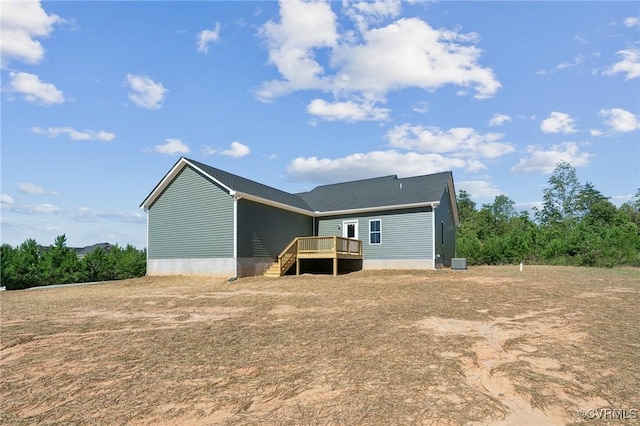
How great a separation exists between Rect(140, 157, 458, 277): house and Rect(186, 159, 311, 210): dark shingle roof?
108mm

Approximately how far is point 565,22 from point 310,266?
16.1 metres

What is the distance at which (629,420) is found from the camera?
3219 millimetres

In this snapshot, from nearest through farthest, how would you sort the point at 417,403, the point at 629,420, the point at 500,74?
the point at 629,420, the point at 417,403, the point at 500,74

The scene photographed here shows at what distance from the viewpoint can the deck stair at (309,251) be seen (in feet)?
59.8

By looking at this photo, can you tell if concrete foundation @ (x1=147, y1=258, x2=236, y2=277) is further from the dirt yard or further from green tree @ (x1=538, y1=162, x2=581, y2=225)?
green tree @ (x1=538, y1=162, x2=581, y2=225)

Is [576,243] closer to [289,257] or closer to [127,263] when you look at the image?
[289,257]

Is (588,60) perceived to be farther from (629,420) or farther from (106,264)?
(106,264)

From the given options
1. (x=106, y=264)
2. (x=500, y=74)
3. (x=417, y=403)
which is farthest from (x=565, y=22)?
(x=106, y=264)

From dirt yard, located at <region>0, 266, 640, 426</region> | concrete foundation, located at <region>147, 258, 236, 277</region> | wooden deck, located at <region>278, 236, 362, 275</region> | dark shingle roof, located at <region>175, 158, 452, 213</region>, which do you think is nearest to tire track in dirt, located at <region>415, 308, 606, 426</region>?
dirt yard, located at <region>0, 266, 640, 426</region>

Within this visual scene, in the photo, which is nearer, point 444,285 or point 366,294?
point 366,294

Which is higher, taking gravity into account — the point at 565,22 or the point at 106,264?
the point at 565,22

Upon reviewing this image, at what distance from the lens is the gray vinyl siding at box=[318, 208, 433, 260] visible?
1934 centimetres

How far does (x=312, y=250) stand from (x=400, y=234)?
196 inches

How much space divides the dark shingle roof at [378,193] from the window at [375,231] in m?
0.94
